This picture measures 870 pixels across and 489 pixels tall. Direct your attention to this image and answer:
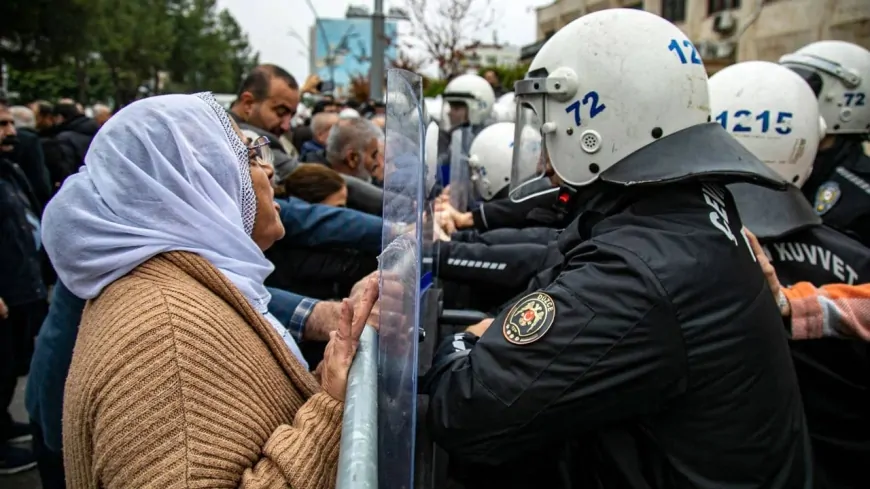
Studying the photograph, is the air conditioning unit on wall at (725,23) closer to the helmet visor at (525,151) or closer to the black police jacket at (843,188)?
the black police jacket at (843,188)

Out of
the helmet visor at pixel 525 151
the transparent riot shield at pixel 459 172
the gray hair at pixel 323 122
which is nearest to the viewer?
the helmet visor at pixel 525 151

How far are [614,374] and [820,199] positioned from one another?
229 cm

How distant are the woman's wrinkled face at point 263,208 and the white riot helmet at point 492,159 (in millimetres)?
2774

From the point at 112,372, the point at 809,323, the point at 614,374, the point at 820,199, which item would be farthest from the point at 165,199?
the point at 820,199

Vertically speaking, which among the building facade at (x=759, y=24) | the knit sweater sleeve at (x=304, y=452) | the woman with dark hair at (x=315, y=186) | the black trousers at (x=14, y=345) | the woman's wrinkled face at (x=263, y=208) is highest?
the building facade at (x=759, y=24)

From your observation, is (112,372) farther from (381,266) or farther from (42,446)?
(42,446)

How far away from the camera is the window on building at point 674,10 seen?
19.9m

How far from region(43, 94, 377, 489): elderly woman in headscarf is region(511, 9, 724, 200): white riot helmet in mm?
800

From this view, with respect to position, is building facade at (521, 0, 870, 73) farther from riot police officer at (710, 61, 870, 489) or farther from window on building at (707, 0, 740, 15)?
riot police officer at (710, 61, 870, 489)

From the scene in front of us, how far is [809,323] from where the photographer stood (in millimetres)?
2170

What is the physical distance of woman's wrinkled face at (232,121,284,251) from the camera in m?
1.97

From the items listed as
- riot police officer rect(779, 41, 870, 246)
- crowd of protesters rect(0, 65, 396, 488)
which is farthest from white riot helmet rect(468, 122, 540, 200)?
crowd of protesters rect(0, 65, 396, 488)

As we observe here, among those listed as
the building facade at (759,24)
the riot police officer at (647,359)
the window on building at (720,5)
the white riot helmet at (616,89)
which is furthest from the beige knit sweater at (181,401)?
the window on building at (720,5)

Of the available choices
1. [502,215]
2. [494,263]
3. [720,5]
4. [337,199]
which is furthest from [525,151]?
[720,5]
